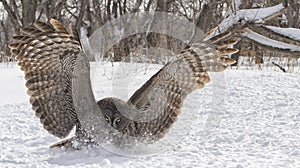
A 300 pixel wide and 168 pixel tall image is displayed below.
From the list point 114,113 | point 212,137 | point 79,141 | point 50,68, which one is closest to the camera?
point 114,113

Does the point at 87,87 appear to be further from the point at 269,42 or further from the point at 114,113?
the point at 269,42

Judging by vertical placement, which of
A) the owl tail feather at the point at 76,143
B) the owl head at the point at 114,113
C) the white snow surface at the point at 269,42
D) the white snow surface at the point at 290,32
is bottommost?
the owl tail feather at the point at 76,143

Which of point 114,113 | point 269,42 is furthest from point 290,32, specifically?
point 114,113

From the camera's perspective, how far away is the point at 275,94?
5.15m

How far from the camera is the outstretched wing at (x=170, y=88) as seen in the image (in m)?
2.92

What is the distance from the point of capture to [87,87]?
9.04 ft

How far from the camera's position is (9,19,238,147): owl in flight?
109 inches

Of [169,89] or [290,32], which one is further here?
[290,32]

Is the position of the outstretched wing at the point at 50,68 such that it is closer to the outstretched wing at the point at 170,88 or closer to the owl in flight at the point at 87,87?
the owl in flight at the point at 87,87

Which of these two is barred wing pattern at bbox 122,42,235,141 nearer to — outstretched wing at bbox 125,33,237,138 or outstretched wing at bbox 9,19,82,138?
outstretched wing at bbox 125,33,237,138

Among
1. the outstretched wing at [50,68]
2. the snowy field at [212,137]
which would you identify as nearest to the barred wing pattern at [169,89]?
the snowy field at [212,137]

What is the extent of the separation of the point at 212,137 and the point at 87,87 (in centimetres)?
100

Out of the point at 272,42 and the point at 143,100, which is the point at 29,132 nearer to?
the point at 143,100

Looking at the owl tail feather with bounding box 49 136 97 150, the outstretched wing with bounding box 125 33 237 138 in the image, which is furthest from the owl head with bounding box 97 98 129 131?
→ the owl tail feather with bounding box 49 136 97 150
